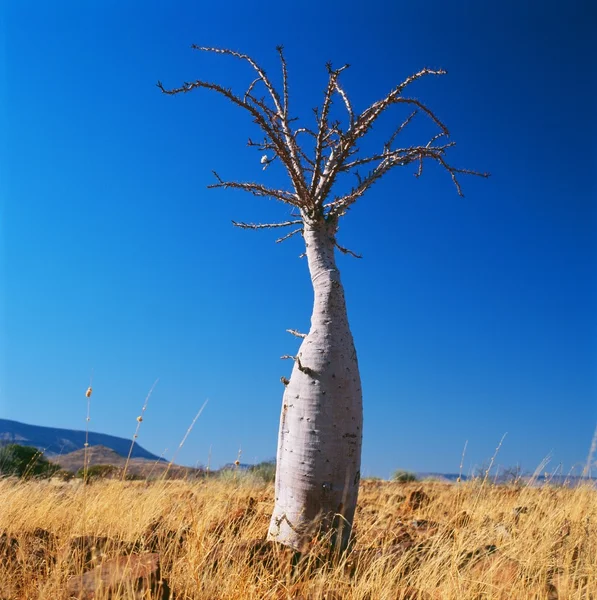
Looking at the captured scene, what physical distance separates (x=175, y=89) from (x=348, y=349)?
227 centimetres

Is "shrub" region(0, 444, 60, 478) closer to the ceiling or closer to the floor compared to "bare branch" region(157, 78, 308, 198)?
closer to the floor

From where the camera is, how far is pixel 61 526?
4387 mm

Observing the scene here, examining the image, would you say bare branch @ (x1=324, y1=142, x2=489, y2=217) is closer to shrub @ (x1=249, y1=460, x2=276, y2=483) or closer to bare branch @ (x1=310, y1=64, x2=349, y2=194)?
bare branch @ (x1=310, y1=64, x2=349, y2=194)

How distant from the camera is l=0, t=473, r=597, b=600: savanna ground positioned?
2834 mm

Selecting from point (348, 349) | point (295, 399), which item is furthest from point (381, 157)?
point (295, 399)

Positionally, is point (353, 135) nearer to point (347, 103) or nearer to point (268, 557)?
point (347, 103)

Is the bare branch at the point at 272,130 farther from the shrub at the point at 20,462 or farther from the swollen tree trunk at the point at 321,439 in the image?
the shrub at the point at 20,462

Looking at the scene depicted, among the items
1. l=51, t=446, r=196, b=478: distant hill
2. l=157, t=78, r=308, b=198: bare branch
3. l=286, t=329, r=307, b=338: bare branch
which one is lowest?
l=51, t=446, r=196, b=478: distant hill

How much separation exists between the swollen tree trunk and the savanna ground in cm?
23

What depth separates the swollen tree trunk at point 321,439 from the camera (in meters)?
3.69

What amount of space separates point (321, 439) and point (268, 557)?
76 cm

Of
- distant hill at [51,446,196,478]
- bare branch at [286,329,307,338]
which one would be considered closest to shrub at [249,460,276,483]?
distant hill at [51,446,196,478]

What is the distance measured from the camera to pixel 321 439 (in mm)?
3723

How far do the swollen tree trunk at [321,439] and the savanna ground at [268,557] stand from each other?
23 centimetres
